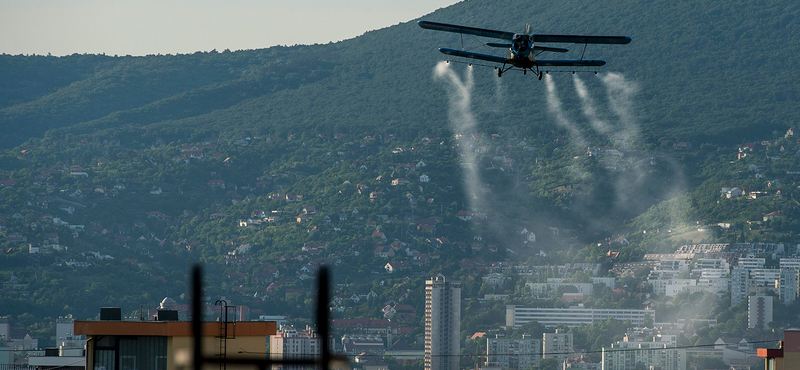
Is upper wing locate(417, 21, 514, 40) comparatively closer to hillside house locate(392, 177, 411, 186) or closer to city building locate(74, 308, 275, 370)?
city building locate(74, 308, 275, 370)

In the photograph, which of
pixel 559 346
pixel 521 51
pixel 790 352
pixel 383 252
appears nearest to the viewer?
pixel 790 352

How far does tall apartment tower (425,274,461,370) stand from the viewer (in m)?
139

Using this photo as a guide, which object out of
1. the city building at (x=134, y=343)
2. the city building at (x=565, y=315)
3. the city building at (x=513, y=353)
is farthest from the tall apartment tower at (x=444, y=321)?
the city building at (x=134, y=343)

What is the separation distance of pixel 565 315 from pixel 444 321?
23889 millimetres

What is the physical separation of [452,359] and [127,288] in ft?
141

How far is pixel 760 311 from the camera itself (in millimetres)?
149625

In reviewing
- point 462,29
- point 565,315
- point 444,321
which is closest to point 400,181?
point 565,315

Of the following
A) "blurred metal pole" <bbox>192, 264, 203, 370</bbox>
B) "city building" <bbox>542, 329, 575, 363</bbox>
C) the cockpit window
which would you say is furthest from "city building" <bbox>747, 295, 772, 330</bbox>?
"blurred metal pole" <bbox>192, 264, 203, 370</bbox>

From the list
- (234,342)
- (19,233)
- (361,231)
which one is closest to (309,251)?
(361,231)

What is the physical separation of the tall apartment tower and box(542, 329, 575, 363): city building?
986 cm

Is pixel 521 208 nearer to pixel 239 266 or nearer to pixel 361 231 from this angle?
pixel 361 231

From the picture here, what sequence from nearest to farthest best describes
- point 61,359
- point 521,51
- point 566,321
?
point 521,51 < point 61,359 < point 566,321

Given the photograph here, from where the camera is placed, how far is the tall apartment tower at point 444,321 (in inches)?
5487

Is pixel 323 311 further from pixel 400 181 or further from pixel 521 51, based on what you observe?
pixel 400 181
